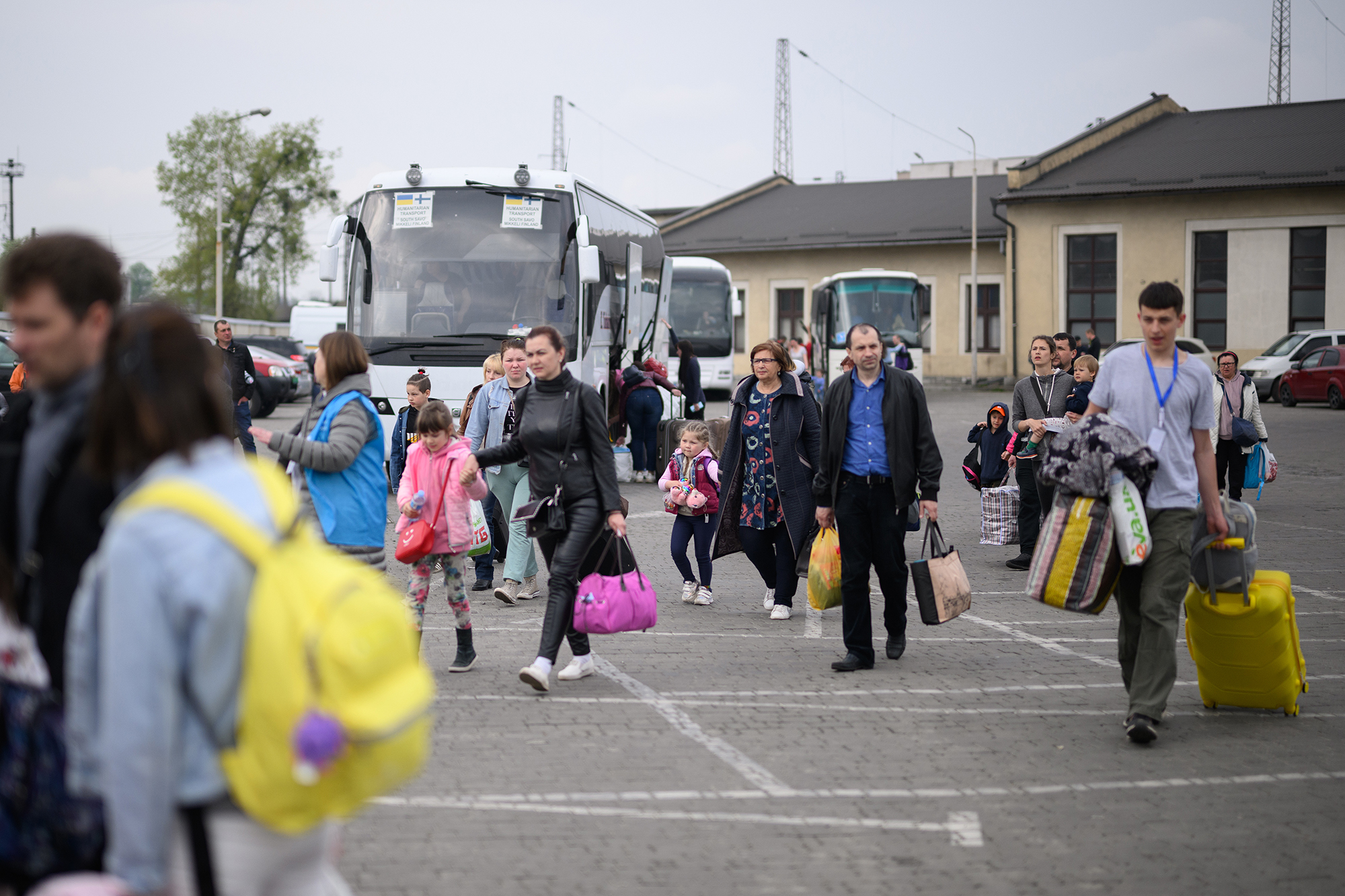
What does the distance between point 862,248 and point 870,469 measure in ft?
140

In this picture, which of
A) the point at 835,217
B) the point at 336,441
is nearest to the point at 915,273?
the point at 835,217

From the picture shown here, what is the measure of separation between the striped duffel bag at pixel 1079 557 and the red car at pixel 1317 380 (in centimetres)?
2881

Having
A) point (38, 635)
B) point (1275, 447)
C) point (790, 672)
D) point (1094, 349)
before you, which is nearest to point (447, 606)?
point (790, 672)

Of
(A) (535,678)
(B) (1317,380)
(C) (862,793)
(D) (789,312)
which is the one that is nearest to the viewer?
(C) (862,793)

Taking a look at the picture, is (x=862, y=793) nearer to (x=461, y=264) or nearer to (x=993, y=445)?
(x=993, y=445)

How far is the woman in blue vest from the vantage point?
5660 mm

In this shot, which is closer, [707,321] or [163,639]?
[163,639]

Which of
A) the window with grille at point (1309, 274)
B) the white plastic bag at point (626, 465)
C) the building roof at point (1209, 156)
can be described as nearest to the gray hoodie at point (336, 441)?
the white plastic bag at point (626, 465)

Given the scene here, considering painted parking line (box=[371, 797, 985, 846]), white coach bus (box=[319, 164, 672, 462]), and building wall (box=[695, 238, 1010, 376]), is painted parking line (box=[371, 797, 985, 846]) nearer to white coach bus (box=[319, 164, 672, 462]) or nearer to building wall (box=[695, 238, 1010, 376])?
white coach bus (box=[319, 164, 672, 462])

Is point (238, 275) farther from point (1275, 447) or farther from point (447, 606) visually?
point (447, 606)

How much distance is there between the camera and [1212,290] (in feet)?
134

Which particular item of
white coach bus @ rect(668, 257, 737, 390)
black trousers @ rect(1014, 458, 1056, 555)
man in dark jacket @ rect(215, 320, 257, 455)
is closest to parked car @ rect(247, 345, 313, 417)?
white coach bus @ rect(668, 257, 737, 390)

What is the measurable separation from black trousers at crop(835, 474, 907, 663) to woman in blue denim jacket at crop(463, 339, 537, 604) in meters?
2.85

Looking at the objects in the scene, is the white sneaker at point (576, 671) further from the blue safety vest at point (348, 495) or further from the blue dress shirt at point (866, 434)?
the blue dress shirt at point (866, 434)
